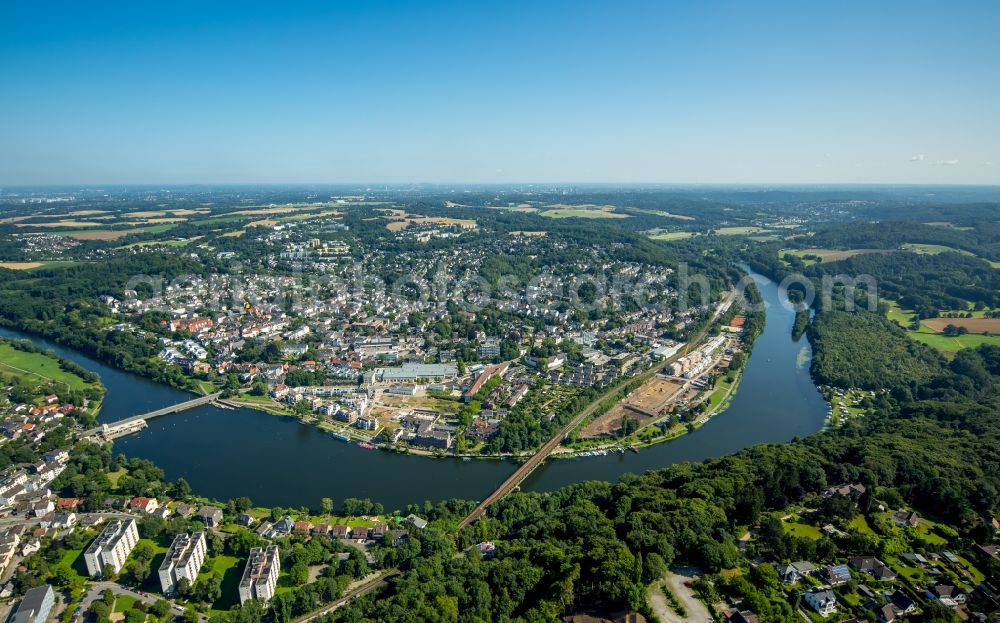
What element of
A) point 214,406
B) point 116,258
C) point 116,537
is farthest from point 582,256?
point 116,537

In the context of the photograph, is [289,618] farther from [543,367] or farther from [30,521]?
[543,367]

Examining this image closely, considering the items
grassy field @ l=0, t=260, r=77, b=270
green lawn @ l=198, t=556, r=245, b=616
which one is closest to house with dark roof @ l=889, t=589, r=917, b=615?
green lawn @ l=198, t=556, r=245, b=616

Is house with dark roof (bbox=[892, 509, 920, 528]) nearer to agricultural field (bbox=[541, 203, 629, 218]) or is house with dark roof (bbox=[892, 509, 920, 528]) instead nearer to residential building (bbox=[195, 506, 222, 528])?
residential building (bbox=[195, 506, 222, 528])

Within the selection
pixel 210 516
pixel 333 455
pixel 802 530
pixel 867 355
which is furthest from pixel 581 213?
pixel 210 516

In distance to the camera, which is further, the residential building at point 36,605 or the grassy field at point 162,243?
the grassy field at point 162,243

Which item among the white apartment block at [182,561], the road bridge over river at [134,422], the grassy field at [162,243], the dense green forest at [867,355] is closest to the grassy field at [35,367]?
the road bridge over river at [134,422]

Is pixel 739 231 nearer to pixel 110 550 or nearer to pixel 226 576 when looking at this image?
pixel 226 576

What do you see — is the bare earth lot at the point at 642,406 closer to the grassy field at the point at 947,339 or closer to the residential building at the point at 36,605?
the residential building at the point at 36,605
